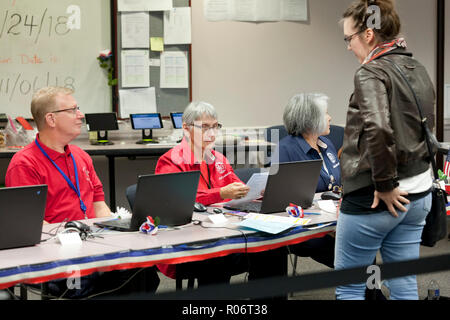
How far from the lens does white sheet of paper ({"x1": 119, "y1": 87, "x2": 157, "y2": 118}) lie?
16.9 ft

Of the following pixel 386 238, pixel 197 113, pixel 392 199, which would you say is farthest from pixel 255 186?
pixel 392 199

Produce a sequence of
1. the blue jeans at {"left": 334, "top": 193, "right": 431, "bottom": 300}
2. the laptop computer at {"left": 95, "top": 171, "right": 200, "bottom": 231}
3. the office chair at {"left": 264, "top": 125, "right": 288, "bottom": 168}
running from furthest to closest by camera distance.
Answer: the office chair at {"left": 264, "top": 125, "right": 288, "bottom": 168}
the laptop computer at {"left": 95, "top": 171, "right": 200, "bottom": 231}
the blue jeans at {"left": 334, "top": 193, "right": 431, "bottom": 300}

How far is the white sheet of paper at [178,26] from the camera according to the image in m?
5.20

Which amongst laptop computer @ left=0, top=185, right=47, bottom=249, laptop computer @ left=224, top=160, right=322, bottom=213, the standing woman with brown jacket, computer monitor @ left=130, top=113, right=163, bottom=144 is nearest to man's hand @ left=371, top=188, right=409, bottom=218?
the standing woman with brown jacket

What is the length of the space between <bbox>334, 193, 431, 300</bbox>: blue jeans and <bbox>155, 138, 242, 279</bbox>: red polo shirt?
0.92 m

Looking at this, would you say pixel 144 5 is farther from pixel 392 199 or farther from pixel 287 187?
pixel 392 199

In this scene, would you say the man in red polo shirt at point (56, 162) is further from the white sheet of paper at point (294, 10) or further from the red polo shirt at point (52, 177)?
the white sheet of paper at point (294, 10)

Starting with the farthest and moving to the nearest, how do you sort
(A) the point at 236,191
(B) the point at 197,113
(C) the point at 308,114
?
(C) the point at 308,114 < (B) the point at 197,113 < (A) the point at 236,191

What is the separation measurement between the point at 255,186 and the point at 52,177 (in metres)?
0.90

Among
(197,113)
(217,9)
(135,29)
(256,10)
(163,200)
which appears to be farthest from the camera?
(256,10)

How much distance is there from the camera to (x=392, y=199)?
1958 millimetres

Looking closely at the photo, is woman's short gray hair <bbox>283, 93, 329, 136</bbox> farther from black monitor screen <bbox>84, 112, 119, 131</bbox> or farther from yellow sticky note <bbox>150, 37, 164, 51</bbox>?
yellow sticky note <bbox>150, 37, 164, 51</bbox>

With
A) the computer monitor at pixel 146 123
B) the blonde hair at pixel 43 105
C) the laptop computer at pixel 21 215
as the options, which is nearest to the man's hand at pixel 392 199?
the laptop computer at pixel 21 215

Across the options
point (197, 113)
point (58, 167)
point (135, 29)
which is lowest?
point (58, 167)
